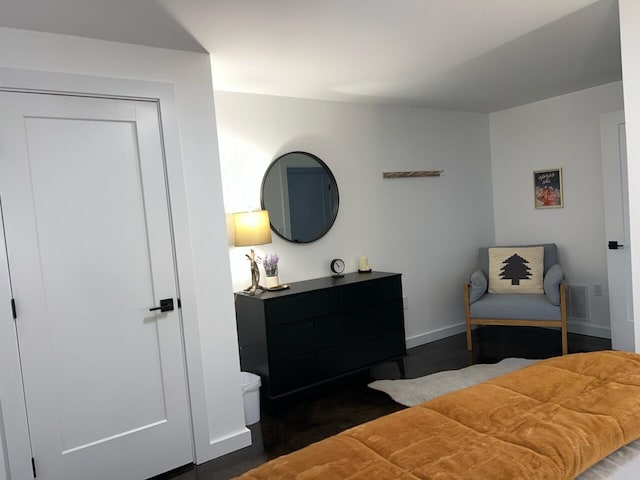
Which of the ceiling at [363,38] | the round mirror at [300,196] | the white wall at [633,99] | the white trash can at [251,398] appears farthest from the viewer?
the round mirror at [300,196]

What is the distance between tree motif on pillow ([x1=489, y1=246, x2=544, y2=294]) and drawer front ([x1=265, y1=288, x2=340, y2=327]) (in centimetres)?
198

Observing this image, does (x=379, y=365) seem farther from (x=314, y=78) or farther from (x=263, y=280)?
(x=314, y=78)

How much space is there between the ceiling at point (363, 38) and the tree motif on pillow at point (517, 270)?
1.59 metres

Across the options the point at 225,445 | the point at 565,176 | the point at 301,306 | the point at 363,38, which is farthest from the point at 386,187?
the point at 225,445

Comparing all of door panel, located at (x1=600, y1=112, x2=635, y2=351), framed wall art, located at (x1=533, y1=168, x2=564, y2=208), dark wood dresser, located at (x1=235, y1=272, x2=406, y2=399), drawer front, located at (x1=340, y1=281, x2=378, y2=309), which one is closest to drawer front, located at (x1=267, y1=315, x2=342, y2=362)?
dark wood dresser, located at (x1=235, y1=272, x2=406, y2=399)

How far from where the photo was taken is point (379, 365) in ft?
13.3

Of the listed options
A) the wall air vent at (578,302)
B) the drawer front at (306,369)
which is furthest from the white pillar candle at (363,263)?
the wall air vent at (578,302)

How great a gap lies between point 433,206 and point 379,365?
1767mm

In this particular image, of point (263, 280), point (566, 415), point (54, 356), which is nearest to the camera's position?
point (566, 415)

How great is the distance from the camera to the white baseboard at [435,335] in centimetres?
463

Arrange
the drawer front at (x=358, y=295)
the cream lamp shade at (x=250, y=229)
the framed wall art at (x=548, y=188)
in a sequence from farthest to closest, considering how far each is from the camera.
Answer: the framed wall art at (x=548, y=188)
the drawer front at (x=358, y=295)
the cream lamp shade at (x=250, y=229)

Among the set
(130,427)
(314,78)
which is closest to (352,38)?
(314,78)

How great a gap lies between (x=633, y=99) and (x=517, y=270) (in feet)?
7.83

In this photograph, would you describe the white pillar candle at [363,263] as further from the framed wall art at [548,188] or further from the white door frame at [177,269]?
the framed wall art at [548,188]
